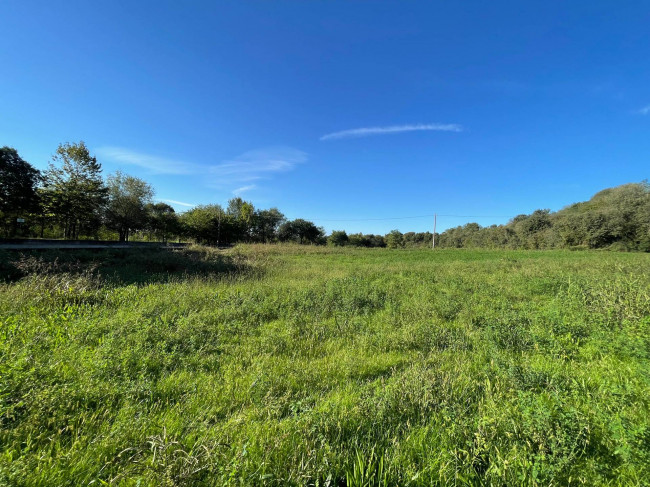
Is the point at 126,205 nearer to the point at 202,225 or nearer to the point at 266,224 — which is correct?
the point at 202,225

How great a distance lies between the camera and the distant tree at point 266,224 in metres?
62.7

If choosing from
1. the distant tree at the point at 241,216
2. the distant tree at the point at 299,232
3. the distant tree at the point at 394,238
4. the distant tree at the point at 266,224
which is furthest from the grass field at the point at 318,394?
the distant tree at the point at 394,238

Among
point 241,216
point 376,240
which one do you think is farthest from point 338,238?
point 241,216

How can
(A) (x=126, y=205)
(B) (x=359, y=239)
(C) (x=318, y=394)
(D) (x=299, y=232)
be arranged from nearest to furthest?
(C) (x=318, y=394) → (A) (x=126, y=205) → (D) (x=299, y=232) → (B) (x=359, y=239)

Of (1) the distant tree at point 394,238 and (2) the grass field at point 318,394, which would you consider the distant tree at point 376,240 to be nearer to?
(1) the distant tree at point 394,238

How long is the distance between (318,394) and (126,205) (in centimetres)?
4781

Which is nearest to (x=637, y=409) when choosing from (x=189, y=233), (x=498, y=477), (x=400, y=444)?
(x=498, y=477)

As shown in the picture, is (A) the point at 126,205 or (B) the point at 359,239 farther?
(B) the point at 359,239

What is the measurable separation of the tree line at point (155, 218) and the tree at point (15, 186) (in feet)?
0.23

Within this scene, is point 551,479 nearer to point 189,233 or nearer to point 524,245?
point 189,233

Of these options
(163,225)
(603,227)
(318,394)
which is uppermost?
(603,227)

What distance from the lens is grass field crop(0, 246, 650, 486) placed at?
78.4 inches

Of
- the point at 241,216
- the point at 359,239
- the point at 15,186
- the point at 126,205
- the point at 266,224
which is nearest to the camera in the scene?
the point at 15,186

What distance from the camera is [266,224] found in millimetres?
65375
